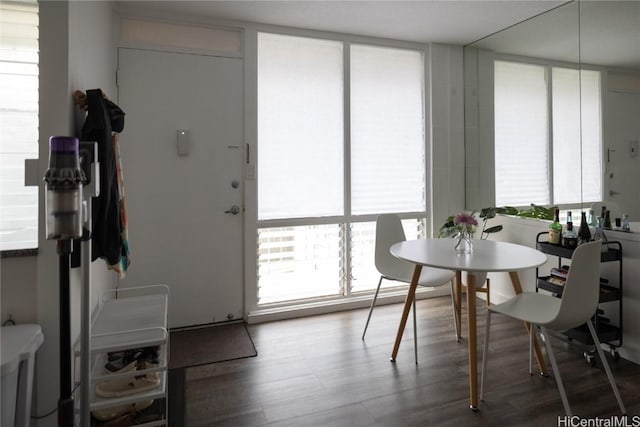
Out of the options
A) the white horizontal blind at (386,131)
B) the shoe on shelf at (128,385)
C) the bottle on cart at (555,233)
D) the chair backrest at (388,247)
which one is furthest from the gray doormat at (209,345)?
the bottle on cart at (555,233)

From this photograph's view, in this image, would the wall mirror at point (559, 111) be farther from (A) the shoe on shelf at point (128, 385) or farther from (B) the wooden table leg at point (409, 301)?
(A) the shoe on shelf at point (128, 385)

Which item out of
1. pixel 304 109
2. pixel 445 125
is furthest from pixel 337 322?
pixel 445 125

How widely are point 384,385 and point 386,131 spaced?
234cm

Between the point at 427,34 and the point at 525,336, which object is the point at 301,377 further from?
the point at 427,34

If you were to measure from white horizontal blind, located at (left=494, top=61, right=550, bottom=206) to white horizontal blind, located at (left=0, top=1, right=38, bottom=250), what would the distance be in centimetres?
350

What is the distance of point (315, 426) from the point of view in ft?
6.12

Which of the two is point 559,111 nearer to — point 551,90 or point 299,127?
point 551,90

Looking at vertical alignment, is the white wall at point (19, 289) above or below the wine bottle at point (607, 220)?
below

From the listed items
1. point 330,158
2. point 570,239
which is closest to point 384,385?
point 570,239

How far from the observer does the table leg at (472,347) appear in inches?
78.7

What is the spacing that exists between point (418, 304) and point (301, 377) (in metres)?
1.73

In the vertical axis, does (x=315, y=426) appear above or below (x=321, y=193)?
below

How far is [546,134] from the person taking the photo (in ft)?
10.5

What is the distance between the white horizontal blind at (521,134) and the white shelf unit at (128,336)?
3.10 metres
